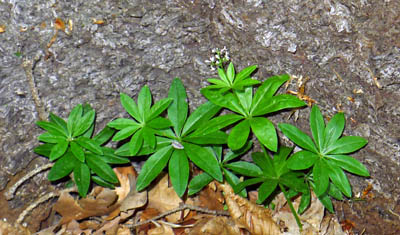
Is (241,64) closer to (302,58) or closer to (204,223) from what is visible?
(302,58)

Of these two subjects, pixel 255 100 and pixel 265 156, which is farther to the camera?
pixel 265 156

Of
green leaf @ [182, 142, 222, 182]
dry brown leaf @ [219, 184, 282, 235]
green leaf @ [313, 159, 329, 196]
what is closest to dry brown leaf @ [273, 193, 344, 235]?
dry brown leaf @ [219, 184, 282, 235]

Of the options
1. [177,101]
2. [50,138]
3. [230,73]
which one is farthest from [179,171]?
[50,138]

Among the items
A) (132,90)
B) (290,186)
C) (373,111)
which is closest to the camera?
(373,111)

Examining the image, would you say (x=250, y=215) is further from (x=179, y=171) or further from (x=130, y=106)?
(x=130, y=106)

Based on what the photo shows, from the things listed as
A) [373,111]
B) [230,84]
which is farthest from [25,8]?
[373,111]

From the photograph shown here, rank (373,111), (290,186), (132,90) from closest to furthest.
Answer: (373,111)
(290,186)
(132,90)
